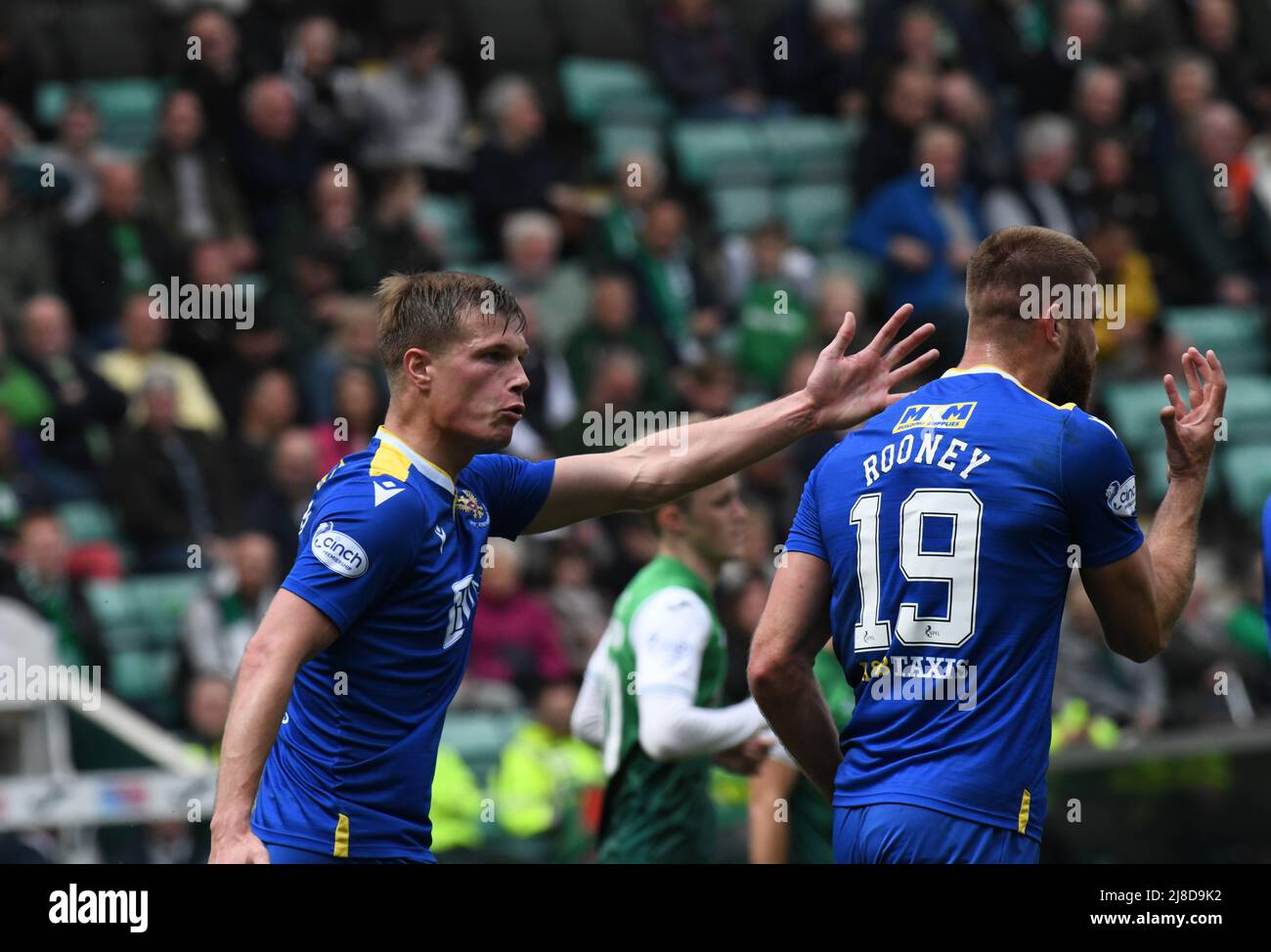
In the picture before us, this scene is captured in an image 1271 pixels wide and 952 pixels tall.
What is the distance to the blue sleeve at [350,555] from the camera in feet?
15.7

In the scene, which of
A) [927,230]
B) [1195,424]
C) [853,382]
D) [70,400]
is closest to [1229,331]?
[927,230]

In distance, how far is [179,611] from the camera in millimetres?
10984

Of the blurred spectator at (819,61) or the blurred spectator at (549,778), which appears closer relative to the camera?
the blurred spectator at (549,778)

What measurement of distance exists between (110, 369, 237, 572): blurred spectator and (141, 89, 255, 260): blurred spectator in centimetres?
162

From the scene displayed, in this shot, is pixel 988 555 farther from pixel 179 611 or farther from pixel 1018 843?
pixel 179 611

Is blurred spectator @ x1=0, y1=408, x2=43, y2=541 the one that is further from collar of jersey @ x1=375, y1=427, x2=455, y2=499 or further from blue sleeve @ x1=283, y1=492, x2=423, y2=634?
blue sleeve @ x1=283, y1=492, x2=423, y2=634

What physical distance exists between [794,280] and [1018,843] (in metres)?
9.13

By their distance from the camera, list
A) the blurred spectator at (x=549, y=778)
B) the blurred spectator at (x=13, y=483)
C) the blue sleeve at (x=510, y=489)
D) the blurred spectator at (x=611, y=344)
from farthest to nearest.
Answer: the blurred spectator at (x=611, y=344) < the blurred spectator at (x=13, y=483) < the blurred spectator at (x=549, y=778) < the blue sleeve at (x=510, y=489)

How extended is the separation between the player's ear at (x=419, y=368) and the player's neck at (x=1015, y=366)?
1382 mm

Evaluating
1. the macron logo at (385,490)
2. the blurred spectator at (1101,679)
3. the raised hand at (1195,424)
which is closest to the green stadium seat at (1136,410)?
the blurred spectator at (1101,679)

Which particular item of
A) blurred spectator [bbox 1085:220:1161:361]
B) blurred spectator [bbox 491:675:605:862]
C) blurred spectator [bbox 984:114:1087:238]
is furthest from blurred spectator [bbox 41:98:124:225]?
blurred spectator [bbox 1085:220:1161:361]

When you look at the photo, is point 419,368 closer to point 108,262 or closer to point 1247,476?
point 108,262
